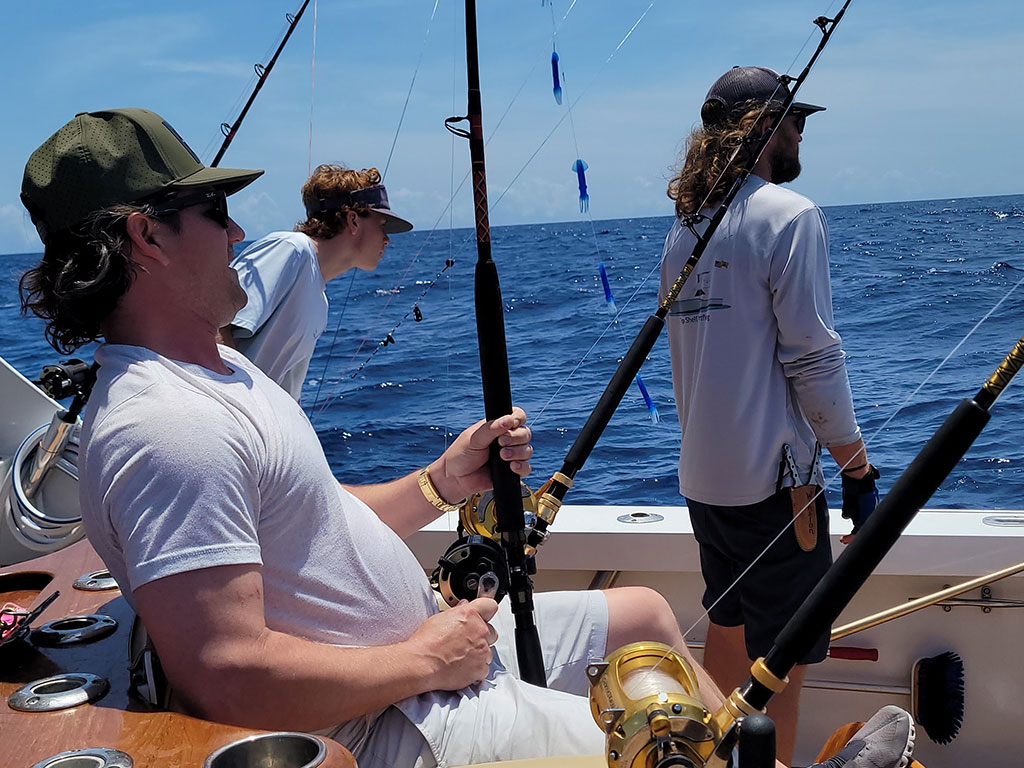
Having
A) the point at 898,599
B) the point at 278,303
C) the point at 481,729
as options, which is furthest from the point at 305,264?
the point at 898,599

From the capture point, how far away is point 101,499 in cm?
129

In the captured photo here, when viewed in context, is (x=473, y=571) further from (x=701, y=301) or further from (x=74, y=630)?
(x=701, y=301)

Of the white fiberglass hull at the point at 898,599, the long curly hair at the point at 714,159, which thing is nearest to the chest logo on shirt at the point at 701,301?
the long curly hair at the point at 714,159

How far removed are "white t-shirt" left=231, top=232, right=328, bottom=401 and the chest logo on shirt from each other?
919 millimetres

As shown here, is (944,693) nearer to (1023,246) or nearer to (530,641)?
(530,641)

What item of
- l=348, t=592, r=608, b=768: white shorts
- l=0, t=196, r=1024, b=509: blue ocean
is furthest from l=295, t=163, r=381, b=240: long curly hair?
l=348, t=592, r=608, b=768: white shorts

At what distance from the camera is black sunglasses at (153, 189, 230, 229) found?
1.41 meters

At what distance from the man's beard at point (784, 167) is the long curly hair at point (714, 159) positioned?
105mm

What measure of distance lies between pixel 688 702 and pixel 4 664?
2.97 feet

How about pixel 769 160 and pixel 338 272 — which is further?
pixel 338 272

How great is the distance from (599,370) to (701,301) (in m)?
5.04

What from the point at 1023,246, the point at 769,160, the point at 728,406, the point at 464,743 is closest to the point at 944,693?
the point at 728,406

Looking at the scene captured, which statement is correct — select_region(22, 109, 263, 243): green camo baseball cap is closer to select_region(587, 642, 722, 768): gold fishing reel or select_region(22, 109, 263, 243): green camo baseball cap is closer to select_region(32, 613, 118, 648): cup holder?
select_region(32, 613, 118, 648): cup holder

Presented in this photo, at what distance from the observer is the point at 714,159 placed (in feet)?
7.77
